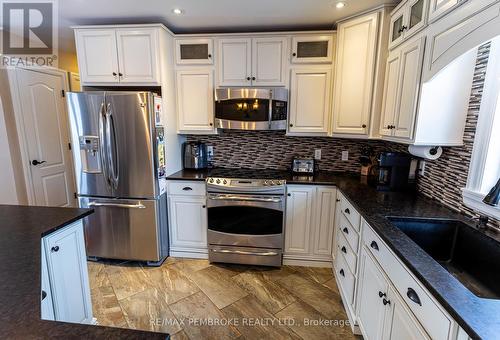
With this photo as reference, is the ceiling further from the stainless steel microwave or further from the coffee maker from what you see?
the coffee maker

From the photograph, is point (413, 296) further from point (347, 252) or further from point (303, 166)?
point (303, 166)

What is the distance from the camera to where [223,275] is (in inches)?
97.0

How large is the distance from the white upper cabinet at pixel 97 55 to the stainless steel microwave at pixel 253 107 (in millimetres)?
1085

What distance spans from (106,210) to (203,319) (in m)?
1.45

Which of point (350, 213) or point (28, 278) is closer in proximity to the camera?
point (28, 278)

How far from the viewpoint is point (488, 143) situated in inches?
55.7

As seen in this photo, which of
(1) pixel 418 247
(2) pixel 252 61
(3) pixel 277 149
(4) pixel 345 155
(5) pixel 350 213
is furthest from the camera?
(3) pixel 277 149

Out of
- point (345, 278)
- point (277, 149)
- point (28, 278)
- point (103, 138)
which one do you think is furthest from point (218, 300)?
point (103, 138)

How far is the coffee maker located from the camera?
2.07 metres

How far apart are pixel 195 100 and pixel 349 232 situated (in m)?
2.01

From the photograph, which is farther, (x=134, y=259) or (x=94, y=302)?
(x=134, y=259)

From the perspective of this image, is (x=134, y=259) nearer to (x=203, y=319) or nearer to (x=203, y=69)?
(x=203, y=319)

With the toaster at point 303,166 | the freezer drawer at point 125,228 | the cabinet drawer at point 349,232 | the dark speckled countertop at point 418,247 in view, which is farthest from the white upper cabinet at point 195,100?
the cabinet drawer at point 349,232

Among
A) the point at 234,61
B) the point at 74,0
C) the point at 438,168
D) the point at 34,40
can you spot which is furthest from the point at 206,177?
the point at 34,40
